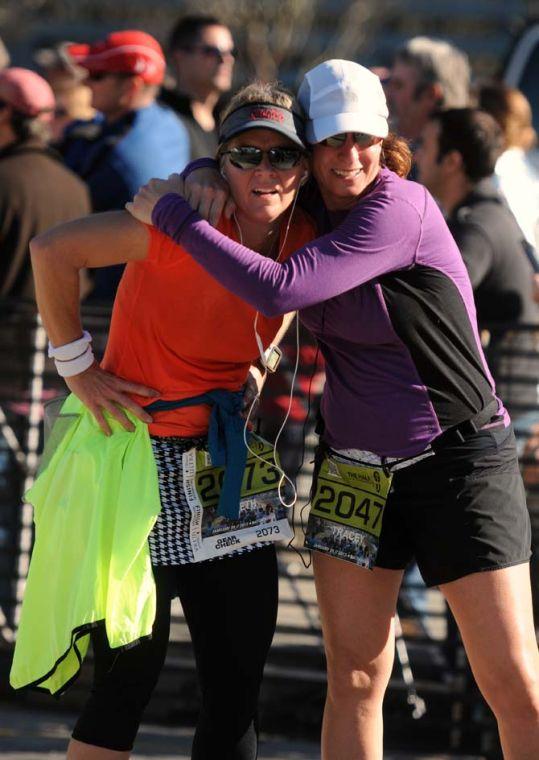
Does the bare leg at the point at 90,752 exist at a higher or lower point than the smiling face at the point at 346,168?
lower

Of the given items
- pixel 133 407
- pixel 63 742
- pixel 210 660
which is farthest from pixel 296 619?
pixel 133 407

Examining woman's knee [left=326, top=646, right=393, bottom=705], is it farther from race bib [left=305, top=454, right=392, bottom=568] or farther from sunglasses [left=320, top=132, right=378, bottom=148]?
sunglasses [left=320, top=132, right=378, bottom=148]

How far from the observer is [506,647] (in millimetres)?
3369

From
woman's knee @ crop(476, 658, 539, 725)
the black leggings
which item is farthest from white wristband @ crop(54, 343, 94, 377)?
woman's knee @ crop(476, 658, 539, 725)

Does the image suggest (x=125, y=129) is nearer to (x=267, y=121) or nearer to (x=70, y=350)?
(x=70, y=350)

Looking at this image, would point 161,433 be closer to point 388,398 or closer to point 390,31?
point 388,398

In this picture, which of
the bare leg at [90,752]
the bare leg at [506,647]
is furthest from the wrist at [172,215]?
the bare leg at [90,752]

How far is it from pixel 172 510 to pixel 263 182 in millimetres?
869

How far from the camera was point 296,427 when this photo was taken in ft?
17.4

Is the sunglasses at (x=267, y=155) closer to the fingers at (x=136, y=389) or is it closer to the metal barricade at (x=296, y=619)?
the fingers at (x=136, y=389)

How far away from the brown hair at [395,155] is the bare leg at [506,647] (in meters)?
1.07

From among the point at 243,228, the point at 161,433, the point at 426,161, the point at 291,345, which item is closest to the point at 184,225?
the point at 243,228

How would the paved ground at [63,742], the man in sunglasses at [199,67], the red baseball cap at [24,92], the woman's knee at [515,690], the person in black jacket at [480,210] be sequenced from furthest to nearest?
the man in sunglasses at [199,67]
the red baseball cap at [24,92]
the person in black jacket at [480,210]
the paved ground at [63,742]
the woman's knee at [515,690]

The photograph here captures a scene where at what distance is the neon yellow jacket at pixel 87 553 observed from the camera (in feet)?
10.9
